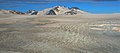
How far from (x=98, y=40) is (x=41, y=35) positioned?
1.99 m

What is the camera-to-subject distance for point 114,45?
7.37 meters

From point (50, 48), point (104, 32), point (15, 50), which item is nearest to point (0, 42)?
point (15, 50)

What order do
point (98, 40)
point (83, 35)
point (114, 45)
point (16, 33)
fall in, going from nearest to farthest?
1. point (114, 45)
2. point (98, 40)
3. point (83, 35)
4. point (16, 33)

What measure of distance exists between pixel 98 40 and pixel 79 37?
2.14 ft

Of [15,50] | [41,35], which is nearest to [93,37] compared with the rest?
[41,35]

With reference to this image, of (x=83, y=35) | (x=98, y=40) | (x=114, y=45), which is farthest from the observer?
(x=83, y=35)

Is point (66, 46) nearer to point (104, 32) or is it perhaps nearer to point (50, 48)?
point (50, 48)

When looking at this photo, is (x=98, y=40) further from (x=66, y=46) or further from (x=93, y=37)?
(x=66, y=46)

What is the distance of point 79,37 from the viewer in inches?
324

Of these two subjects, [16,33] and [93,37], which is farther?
[16,33]

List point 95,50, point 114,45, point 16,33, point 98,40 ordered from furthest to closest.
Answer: point 16,33
point 98,40
point 114,45
point 95,50

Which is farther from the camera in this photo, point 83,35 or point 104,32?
point 104,32

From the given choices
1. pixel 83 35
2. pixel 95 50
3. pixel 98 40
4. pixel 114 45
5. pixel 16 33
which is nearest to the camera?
pixel 95 50

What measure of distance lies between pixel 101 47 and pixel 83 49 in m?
0.59
